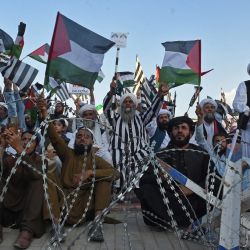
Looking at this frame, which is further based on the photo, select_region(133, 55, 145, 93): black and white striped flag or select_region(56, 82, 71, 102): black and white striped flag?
select_region(133, 55, 145, 93): black and white striped flag

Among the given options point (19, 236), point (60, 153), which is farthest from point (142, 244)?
point (60, 153)

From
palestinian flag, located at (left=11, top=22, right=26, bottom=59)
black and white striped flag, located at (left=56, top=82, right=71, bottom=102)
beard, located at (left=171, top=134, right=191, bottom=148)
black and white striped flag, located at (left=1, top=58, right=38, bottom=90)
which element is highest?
palestinian flag, located at (left=11, top=22, right=26, bottom=59)

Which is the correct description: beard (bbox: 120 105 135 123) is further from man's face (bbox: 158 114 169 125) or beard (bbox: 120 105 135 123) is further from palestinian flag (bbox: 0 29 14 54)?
palestinian flag (bbox: 0 29 14 54)

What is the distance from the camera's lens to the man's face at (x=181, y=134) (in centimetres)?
554

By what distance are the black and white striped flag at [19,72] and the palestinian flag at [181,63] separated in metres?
2.27

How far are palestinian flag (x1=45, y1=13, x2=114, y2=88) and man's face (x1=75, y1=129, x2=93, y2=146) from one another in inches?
40.9

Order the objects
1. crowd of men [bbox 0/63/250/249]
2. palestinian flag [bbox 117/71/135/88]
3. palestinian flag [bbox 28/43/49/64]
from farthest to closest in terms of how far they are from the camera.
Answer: palestinian flag [bbox 117/71/135/88]
palestinian flag [bbox 28/43/49/64]
crowd of men [bbox 0/63/250/249]

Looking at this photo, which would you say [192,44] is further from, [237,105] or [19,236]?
[19,236]

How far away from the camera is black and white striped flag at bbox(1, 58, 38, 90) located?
735 centimetres

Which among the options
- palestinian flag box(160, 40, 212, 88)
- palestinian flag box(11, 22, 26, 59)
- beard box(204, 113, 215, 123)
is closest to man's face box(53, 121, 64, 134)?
palestinian flag box(11, 22, 26, 59)

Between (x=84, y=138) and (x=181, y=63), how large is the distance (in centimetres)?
341

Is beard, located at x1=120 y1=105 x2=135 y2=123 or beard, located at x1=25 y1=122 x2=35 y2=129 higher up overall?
beard, located at x1=120 y1=105 x2=135 y2=123

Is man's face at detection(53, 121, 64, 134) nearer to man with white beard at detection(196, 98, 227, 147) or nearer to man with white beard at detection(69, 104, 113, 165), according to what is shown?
man with white beard at detection(69, 104, 113, 165)

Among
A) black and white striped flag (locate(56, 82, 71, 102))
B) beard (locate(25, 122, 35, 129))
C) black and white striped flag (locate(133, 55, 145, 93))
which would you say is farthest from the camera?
black and white striped flag (locate(133, 55, 145, 93))
